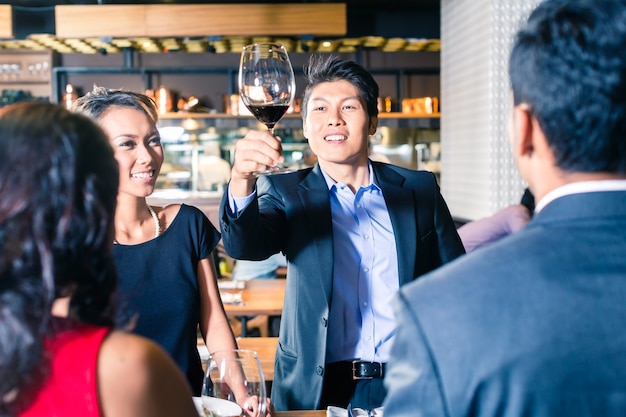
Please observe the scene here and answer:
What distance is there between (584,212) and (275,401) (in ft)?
4.75

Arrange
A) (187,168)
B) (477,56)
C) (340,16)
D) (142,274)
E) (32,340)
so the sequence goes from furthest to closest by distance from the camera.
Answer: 1. (187,168)
2. (340,16)
3. (477,56)
4. (142,274)
5. (32,340)

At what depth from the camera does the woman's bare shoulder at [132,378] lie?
0.73 metres

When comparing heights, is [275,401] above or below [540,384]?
below

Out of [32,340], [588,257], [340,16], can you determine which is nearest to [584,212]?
[588,257]

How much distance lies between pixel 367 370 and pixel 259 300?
66.8 inches

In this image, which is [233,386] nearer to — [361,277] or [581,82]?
[581,82]

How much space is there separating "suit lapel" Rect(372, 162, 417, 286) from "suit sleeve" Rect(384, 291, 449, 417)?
45.4 inches

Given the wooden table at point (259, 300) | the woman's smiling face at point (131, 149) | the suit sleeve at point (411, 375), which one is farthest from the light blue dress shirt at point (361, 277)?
the wooden table at point (259, 300)

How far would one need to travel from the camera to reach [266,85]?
1.40 metres

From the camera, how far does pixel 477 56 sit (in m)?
5.50

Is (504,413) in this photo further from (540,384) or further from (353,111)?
(353,111)

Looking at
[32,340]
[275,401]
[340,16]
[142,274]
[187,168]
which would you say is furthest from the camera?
[187,168]

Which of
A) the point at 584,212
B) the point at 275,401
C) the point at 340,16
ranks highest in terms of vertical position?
the point at 340,16

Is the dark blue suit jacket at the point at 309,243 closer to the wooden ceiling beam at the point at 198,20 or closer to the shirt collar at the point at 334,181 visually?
the shirt collar at the point at 334,181
